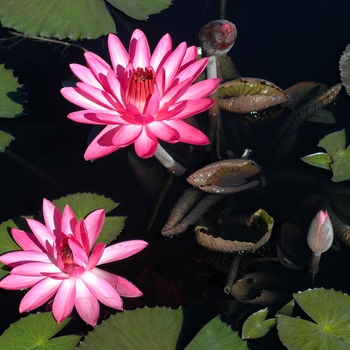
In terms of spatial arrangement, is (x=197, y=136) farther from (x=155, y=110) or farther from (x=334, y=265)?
(x=334, y=265)

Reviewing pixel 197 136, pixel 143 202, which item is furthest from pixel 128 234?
pixel 197 136

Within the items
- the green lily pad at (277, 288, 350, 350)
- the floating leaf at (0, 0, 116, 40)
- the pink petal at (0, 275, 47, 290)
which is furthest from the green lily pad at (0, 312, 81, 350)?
the floating leaf at (0, 0, 116, 40)

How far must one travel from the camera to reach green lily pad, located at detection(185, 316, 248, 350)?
207cm

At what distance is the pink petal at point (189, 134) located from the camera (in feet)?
7.40

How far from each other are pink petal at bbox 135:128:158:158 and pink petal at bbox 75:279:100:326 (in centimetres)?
61

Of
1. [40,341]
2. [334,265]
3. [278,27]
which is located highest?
[278,27]

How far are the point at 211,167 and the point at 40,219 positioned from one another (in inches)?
36.0

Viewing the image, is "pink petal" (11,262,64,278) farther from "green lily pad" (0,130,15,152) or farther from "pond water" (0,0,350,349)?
"green lily pad" (0,130,15,152)

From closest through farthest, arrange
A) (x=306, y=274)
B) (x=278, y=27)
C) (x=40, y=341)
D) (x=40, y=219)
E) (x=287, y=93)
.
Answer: (x=40, y=341) < (x=306, y=274) < (x=40, y=219) < (x=287, y=93) < (x=278, y=27)

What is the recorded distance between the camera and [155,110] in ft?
7.26

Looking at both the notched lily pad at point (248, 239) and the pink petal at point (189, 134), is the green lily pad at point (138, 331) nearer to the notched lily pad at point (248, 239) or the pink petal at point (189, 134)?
the notched lily pad at point (248, 239)

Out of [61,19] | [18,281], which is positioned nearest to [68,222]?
[18,281]

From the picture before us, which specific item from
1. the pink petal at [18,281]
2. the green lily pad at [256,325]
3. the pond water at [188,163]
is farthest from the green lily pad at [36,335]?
the green lily pad at [256,325]

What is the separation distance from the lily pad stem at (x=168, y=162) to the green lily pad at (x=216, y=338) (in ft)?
2.90
